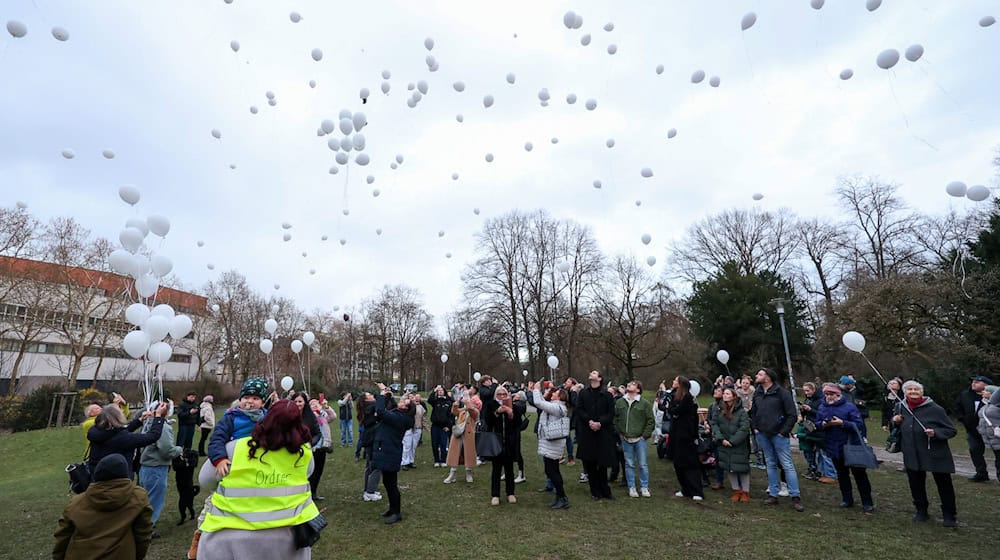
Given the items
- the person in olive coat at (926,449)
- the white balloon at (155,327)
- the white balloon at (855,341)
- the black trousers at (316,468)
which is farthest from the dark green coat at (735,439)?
the white balloon at (155,327)

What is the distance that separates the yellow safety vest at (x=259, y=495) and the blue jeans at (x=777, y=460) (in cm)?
621

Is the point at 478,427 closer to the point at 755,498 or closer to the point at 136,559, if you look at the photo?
the point at 755,498

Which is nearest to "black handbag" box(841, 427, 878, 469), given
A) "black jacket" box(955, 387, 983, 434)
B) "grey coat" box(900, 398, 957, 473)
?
"grey coat" box(900, 398, 957, 473)

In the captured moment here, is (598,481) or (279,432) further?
(598,481)

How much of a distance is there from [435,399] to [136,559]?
23.9 feet

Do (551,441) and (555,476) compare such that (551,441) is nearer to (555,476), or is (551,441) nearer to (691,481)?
(555,476)

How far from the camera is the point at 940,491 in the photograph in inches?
212

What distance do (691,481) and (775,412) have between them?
1519 millimetres

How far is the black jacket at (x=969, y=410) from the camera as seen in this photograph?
25.5 ft

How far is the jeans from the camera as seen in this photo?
10227mm

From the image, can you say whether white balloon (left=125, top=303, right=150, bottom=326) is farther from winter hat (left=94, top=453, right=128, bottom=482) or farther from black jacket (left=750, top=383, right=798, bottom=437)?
black jacket (left=750, top=383, right=798, bottom=437)

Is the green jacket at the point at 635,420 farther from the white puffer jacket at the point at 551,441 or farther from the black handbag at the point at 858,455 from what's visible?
the black handbag at the point at 858,455

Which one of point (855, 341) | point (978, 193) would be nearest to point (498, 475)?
point (855, 341)

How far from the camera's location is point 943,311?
15.7 m
